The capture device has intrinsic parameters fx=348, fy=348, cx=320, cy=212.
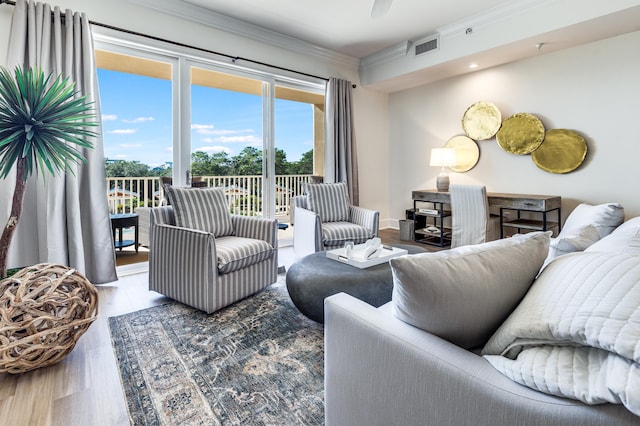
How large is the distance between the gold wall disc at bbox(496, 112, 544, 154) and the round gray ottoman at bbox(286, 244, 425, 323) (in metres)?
3.07

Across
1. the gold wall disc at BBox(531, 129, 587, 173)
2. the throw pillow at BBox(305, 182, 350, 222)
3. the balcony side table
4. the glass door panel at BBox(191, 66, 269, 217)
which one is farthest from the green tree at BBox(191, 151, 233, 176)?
the gold wall disc at BBox(531, 129, 587, 173)

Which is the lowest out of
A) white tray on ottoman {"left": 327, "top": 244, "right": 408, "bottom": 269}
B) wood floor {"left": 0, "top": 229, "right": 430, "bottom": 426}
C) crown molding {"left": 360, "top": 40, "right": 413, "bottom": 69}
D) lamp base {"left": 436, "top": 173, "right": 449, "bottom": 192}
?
wood floor {"left": 0, "top": 229, "right": 430, "bottom": 426}

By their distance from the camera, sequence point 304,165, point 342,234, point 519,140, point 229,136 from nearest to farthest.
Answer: point 342,234 < point 229,136 < point 519,140 < point 304,165

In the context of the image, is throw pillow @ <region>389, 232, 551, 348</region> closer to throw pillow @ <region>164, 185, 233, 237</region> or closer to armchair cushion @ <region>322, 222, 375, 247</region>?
throw pillow @ <region>164, 185, 233, 237</region>

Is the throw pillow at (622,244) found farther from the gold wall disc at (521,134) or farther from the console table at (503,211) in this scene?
the gold wall disc at (521,134)

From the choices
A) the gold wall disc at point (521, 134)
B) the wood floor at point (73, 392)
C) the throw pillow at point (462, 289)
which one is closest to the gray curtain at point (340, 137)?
the gold wall disc at point (521, 134)

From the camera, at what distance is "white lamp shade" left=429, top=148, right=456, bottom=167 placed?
471 centimetres

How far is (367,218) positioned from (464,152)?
2.02 metres

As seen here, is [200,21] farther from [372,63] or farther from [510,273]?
[510,273]

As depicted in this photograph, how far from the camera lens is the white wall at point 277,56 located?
10.2ft

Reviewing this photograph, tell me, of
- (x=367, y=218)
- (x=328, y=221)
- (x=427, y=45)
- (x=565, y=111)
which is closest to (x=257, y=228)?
(x=328, y=221)

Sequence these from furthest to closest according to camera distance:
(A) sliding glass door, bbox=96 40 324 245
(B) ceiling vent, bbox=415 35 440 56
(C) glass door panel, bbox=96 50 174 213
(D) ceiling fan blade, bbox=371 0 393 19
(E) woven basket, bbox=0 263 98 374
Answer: (B) ceiling vent, bbox=415 35 440 56, (A) sliding glass door, bbox=96 40 324 245, (C) glass door panel, bbox=96 50 174 213, (D) ceiling fan blade, bbox=371 0 393 19, (E) woven basket, bbox=0 263 98 374

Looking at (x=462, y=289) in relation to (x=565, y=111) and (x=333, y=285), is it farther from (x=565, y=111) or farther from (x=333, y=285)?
(x=565, y=111)

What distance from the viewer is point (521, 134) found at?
4227mm
